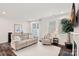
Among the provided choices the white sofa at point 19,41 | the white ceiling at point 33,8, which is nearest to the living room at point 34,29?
the white sofa at point 19,41

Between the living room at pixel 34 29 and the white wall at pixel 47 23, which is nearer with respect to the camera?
the living room at pixel 34 29

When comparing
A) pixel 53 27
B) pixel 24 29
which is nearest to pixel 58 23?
pixel 53 27

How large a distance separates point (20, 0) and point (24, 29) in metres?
7.04

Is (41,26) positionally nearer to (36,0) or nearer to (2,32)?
(2,32)

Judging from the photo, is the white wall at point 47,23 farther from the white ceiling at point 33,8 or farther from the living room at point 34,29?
the white ceiling at point 33,8

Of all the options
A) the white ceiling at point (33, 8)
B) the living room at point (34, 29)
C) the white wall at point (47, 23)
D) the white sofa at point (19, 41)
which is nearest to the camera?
the white ceiling at point (33, 8)

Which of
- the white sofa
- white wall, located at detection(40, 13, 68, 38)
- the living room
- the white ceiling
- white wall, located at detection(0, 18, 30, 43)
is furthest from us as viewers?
white wall, located at detection(0, 18, 30, 43)

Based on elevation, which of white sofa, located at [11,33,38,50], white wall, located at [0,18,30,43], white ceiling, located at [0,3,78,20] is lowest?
white sofa, located at [11,33,38,50]

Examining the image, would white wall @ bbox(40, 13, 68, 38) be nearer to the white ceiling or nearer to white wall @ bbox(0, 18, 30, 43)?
the white ceiling

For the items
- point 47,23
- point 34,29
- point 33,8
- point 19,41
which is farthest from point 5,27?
point 33,8

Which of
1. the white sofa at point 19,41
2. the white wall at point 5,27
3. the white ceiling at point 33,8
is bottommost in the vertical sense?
the white sofa at point 19,41

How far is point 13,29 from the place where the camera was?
8797 mm

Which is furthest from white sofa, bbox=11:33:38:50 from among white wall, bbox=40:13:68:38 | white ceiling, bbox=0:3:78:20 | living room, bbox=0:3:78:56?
white wall, bbox=40:13:68:38

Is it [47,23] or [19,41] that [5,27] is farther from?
[47,23]
